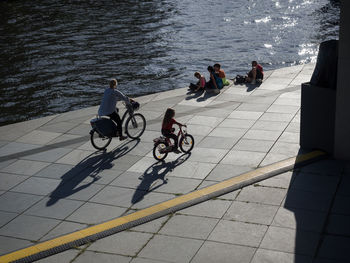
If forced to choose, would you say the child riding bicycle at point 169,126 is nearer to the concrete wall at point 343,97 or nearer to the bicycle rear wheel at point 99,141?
the bicycle rear wheel at point 99,141

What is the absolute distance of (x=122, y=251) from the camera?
27.7 feet

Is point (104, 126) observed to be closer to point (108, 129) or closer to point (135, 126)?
point (108, 129)

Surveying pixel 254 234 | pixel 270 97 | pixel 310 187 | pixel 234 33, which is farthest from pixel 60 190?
pixel 234 33

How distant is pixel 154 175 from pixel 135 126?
271cm

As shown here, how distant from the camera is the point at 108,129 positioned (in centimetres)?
1280

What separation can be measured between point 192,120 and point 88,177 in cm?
425

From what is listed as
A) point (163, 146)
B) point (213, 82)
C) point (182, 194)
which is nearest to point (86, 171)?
point (163, 146)

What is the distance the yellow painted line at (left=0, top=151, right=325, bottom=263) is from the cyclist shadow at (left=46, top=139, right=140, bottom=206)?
157cm

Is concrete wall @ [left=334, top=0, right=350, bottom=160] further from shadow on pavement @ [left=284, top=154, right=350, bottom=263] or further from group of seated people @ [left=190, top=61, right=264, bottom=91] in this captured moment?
group of seated people @ [left=190, top=61, right=264, bottom=91]

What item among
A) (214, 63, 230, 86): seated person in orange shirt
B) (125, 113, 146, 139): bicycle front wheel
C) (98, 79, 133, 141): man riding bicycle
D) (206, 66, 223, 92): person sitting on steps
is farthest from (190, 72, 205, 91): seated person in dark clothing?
(98, 79, 133, 141): man riding bicycle

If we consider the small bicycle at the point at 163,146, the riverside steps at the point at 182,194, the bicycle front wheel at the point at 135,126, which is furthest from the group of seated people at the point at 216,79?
the small bicycle at the point at 163,146

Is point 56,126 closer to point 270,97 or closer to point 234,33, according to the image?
point 270,97

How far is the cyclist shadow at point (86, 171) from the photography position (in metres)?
10.8

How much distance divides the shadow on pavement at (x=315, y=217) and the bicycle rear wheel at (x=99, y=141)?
4710 millimetres
